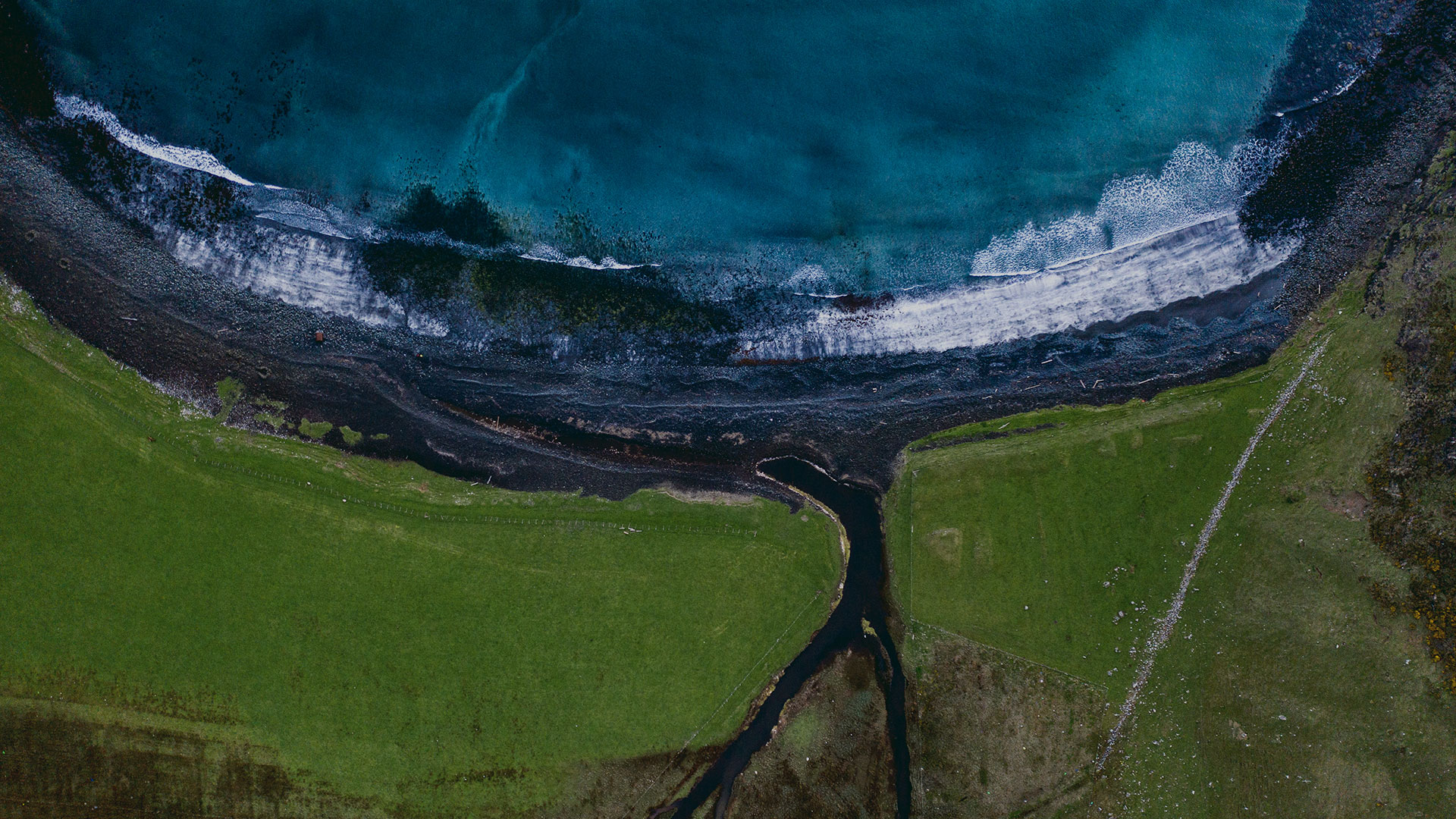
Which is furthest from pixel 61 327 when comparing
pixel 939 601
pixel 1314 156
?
pixel 1314 156

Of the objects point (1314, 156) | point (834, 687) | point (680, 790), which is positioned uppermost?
point (1314, 156)

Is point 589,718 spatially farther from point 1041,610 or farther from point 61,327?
point 61,327

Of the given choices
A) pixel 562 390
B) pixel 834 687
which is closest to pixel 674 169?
pixel 562 390

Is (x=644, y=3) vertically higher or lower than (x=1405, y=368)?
higher

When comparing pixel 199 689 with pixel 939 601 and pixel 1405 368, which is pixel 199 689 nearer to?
pixel 939 601

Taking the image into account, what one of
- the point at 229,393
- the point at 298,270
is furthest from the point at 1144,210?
the point at 229,393

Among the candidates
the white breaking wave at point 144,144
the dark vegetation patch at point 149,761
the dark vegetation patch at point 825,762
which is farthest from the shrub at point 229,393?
the dark vegetation patch at point 825,762

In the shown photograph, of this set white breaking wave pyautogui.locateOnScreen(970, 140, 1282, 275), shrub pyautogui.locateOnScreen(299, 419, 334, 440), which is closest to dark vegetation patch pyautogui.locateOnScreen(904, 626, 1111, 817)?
white breaking wave pyautogui.locateOnScreen(970, 140, 1282, 275)
